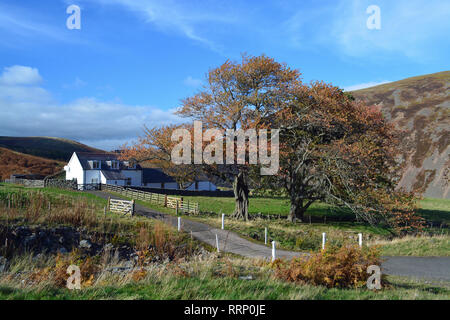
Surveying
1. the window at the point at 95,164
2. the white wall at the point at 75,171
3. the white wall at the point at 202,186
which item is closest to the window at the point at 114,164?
the window at the point at 95,164

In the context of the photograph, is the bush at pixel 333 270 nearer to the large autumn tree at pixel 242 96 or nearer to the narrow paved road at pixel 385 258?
the narrow paved road at pixel 385 258

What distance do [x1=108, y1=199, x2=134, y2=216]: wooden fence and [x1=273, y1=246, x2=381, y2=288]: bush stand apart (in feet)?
58.3

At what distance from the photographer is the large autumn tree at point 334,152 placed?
2489 centimetres

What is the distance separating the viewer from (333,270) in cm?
840

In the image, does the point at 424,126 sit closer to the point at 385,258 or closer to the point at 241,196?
the point at 241,196

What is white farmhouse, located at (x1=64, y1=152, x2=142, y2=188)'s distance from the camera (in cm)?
5616

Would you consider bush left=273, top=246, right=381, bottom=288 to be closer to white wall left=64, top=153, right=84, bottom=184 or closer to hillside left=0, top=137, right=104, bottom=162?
white wall left=64, top=153, right=84, bottom=184

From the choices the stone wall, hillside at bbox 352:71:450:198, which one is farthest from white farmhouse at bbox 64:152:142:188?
hillside at bbox 352:71:450:198

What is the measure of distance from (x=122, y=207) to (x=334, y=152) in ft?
55.6

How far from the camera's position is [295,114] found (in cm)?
2725

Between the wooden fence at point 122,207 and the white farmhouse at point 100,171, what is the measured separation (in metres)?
30.0

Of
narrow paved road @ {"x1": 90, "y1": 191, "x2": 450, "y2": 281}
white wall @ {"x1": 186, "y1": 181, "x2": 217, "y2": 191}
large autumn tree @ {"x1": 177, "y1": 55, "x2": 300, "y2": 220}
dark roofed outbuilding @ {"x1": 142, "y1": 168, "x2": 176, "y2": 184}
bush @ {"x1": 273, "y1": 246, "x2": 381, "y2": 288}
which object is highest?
large autumn tree @ {"x1": 177, "y1": 55, "x2": 300, "y2": 220}
